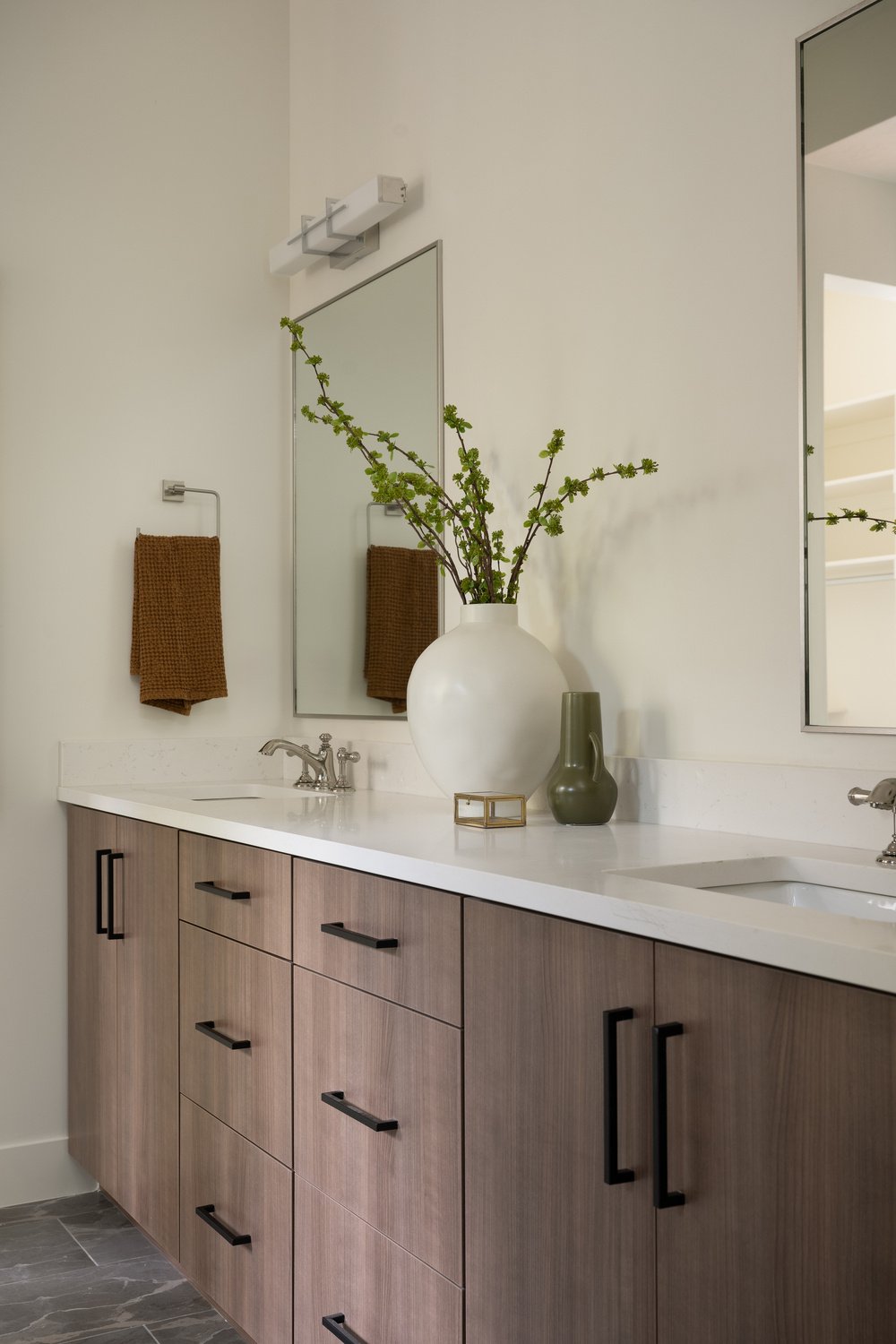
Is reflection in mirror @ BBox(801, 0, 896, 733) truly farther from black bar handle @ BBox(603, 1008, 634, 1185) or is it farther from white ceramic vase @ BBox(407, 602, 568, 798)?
black bar handle @ BBox(603, 1008, 634, 1185)

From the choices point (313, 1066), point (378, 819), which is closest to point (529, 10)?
point (378, 819)

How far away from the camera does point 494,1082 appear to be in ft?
4.53

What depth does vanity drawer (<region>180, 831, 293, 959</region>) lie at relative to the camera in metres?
1.87

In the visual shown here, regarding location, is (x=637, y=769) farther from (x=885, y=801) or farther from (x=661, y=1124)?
(x=661, y=1124)

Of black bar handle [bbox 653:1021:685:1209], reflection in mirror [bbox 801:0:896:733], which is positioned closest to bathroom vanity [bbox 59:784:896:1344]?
black bar handle [bbox 653:1021:685:1209]

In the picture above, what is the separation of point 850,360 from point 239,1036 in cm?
135

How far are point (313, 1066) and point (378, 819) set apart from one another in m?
0.42

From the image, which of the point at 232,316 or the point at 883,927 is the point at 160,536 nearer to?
the point at 232,316

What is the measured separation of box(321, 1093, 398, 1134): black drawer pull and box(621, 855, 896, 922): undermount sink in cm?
47

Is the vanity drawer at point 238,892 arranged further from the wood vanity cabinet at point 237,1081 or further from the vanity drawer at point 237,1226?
the vanity drawer at point 237,1226

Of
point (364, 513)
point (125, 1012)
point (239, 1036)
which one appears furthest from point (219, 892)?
point (364, 513)

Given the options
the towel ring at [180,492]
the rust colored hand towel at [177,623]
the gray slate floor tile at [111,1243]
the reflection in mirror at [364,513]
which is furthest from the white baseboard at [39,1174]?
the towel ring at [180,492]

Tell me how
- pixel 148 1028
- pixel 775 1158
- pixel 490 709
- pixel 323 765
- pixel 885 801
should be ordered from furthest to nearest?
1. pixel 323 765
2. pixel 148 1028
3. pixel 490 709
4. pixel 885 801
5. pixel 775 1158

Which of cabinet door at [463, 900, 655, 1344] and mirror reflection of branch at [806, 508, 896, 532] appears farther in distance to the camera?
mirror reflection of branch at [806, 508, 896, 532]
